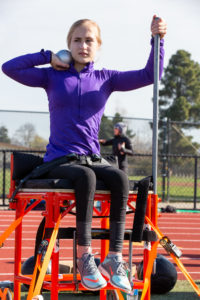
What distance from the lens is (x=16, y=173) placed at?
3.50 m

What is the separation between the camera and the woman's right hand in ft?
11.9

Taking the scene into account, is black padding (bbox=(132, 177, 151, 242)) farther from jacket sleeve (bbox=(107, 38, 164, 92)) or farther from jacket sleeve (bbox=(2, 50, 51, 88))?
jacket sleeve (bbox=(2, 50, 51, 88))

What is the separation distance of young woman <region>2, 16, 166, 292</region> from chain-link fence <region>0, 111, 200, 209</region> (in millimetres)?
9102

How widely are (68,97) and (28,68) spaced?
34 cm

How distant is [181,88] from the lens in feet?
201

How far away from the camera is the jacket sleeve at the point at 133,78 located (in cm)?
375

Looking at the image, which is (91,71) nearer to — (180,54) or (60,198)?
(60,198)

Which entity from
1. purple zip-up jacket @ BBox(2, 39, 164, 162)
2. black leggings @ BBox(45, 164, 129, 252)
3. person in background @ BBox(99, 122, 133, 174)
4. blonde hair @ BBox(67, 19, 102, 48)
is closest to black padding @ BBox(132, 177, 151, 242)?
Result: black leggings @ BBox(45, 164, 129, 252)

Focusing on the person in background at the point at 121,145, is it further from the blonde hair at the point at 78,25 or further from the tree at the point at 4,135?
the blonde hair at the point at 78,25

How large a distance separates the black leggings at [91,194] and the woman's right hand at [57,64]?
74 cm

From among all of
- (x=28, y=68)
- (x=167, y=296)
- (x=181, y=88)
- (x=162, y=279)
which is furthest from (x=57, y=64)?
(x=181, y=88)

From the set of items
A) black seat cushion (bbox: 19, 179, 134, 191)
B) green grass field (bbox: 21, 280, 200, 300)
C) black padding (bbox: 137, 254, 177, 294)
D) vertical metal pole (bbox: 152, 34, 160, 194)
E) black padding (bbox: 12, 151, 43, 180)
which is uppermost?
vertical metal pole (bbox: 152, 34, 160, 194)

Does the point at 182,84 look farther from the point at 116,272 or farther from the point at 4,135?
the point at 116,272

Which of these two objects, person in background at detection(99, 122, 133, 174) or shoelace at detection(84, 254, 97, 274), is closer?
shoelace at detection(84, 254, 97, 274)
